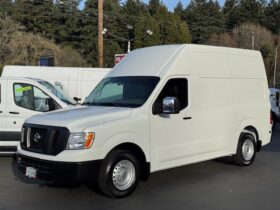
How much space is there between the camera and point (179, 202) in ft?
24.5

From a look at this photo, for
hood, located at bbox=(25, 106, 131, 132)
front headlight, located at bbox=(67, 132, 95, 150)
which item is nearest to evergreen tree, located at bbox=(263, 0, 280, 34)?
hood, located at bbox=(25, 106, 131, 132)

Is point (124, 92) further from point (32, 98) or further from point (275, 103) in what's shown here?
point (275, 103)

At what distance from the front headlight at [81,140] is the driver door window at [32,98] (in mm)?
3842

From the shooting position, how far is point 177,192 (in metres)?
8.09

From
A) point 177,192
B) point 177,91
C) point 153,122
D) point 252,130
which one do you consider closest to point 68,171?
point 153,122

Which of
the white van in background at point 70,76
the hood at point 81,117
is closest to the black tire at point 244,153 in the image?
the hood at point 81,117

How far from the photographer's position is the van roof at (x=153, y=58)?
8.68 metres

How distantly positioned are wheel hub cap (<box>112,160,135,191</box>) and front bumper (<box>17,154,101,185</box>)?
0.38m

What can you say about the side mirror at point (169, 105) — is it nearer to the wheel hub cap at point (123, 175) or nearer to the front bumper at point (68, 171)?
the wheel hub cap at point (123, 175)

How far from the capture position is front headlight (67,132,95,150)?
723 cm

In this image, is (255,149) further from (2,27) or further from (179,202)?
(2,27)

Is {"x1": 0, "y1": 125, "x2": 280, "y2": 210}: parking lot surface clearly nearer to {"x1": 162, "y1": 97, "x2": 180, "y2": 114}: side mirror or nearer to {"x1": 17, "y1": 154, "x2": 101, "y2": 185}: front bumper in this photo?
{"x1": 17, "y1": 154, "x2": 101, "y2": 185}: front bumper

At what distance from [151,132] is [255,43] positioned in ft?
275

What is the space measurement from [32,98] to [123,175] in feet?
13.3
